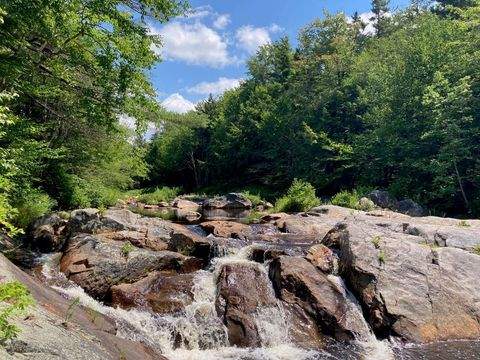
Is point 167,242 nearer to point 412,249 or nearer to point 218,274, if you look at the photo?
point 218,274

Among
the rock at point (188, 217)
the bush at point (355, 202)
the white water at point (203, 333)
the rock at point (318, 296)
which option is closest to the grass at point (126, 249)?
the white water at point (203, 333)

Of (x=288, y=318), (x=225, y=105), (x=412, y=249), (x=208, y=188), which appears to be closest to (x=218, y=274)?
(x=288, y=318)

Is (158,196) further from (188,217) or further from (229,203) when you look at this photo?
(188,217)

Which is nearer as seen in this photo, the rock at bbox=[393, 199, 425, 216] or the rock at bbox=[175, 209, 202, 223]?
the rock at bbox=[393, 199, 425, 216]

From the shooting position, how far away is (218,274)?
12484 millimetres

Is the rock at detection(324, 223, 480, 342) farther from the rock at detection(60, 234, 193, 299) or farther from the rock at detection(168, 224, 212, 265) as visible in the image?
the rock at detection(60, 234, 193, 299)

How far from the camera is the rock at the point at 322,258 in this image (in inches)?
506

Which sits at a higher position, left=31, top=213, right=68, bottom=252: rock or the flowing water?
left=31, top=213, right=68, bottom=252: rock

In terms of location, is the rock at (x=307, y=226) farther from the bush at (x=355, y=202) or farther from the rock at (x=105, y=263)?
the rock at (x=105, y=263)

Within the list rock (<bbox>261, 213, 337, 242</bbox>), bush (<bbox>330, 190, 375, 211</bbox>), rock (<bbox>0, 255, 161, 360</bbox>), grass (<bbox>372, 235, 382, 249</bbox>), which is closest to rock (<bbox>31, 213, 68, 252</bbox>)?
rock (<bbox>0, 255, 161, 360</bbox>)

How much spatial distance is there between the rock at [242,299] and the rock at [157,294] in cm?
104

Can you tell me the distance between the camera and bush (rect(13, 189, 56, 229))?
51.5 ft

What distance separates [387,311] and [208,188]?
45.7 meters

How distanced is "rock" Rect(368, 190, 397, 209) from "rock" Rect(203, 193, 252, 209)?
415 inches
